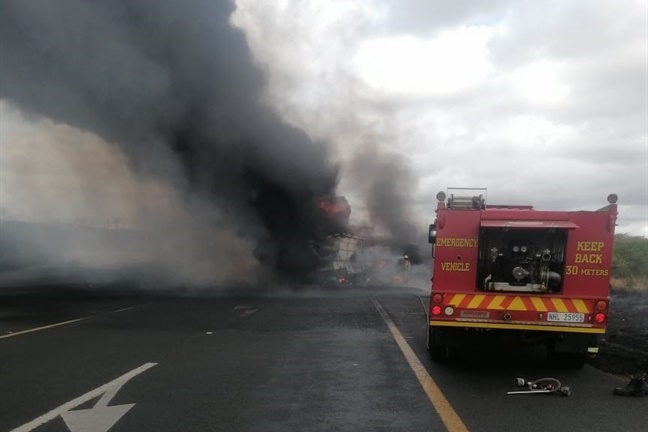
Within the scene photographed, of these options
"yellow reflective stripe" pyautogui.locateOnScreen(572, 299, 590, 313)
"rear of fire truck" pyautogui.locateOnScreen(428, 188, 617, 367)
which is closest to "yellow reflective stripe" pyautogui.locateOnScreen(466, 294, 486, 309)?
"rear of fire truck" pyautogui.locateOnScreen(428, 188, 617, 367)

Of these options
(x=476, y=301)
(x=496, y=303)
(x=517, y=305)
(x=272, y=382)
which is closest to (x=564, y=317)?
(x=517, y=305)

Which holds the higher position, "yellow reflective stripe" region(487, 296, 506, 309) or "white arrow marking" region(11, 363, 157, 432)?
"yellow reflective stripe" region(487, 296, 506, 309)

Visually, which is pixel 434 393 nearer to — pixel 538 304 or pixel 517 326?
pixel 517 326

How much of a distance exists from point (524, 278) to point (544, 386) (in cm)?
156

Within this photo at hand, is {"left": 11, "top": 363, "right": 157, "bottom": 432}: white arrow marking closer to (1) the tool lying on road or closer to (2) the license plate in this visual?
(1) the tool lying on road

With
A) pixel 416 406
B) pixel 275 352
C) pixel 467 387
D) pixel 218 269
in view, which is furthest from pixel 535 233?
pixel 218 269

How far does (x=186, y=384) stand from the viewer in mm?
6094

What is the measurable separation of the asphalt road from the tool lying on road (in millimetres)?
111

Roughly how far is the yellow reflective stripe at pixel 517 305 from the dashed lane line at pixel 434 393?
1.28m

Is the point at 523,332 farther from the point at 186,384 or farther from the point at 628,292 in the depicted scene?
the point at 628,292

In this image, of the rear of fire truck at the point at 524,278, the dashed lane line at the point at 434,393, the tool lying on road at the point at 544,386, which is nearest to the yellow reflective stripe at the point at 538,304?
the rear of fire truck at the point at 524,278

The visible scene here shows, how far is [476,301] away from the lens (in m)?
7.02

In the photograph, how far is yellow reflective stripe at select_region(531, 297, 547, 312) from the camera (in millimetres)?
6866

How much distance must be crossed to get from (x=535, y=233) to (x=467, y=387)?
2345mm
